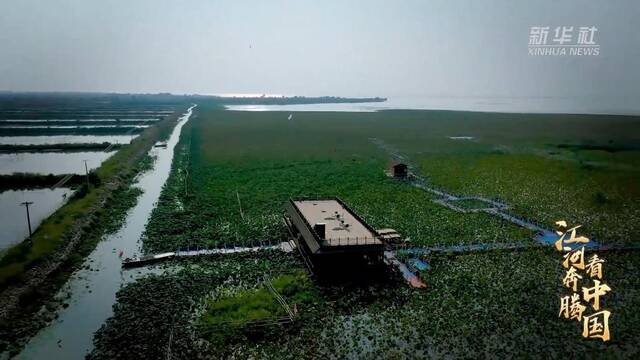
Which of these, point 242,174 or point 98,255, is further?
point 242,174

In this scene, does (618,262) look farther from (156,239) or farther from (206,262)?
(156,239)

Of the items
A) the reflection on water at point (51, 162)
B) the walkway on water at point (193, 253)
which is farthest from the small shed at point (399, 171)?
the reflection on water at point (51, 162)

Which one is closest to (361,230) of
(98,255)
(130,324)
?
(130,324)

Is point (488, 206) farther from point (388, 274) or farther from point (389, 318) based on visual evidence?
point (389, 318)

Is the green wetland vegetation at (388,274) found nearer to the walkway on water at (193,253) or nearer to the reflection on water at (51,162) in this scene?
the walkway on water at (193,253)

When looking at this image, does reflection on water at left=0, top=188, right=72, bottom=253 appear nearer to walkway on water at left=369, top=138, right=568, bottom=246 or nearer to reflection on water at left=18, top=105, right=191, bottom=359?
reflection on water at left=18, top=105, right=191, bottom=359

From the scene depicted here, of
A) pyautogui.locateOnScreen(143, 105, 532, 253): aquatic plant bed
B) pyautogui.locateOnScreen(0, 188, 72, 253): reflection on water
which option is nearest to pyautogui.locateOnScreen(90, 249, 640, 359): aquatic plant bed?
pyautogui.locateOnScreen(143, 105, 532, 253): aquatic plant bed

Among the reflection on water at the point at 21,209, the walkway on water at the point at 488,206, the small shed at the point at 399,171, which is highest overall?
the small shed at the point at 399,171
